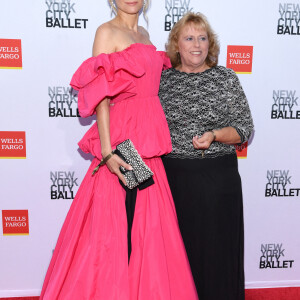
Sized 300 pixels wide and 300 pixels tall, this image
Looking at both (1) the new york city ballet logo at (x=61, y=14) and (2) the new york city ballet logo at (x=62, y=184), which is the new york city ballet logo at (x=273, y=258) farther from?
(1) the new york city ballet logo at (x=61, y=14)

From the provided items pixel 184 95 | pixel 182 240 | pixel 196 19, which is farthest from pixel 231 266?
pixel 196 19

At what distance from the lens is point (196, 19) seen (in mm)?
1769

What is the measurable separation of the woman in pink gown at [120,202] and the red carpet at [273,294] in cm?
93

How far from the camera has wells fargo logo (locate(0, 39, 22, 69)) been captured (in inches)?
86.0

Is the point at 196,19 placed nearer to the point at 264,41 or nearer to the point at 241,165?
the point at 264,41

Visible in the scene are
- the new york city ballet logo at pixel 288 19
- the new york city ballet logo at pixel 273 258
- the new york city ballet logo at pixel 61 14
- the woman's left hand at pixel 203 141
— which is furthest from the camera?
the new york city ballet logo at pixel 273 258

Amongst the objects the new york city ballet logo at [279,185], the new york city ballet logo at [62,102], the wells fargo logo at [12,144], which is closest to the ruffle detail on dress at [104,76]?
the new york city ballet logo at [62,102]

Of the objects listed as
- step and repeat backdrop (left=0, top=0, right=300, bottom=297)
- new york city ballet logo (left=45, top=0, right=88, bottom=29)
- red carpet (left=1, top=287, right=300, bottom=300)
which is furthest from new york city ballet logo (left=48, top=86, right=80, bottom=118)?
red carpet (left=1, top=287, right=300, bottom=300)

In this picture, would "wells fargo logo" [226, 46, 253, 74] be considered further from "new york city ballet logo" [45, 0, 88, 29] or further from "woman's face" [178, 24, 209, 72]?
"new york city ballet logo" [45, 0, 88, 29]

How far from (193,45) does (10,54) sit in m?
1.09

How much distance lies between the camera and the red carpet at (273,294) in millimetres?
2436

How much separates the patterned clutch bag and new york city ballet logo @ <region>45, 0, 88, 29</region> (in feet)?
3.30

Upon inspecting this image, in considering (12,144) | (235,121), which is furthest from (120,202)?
(12,144)

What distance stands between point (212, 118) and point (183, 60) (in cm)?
32
